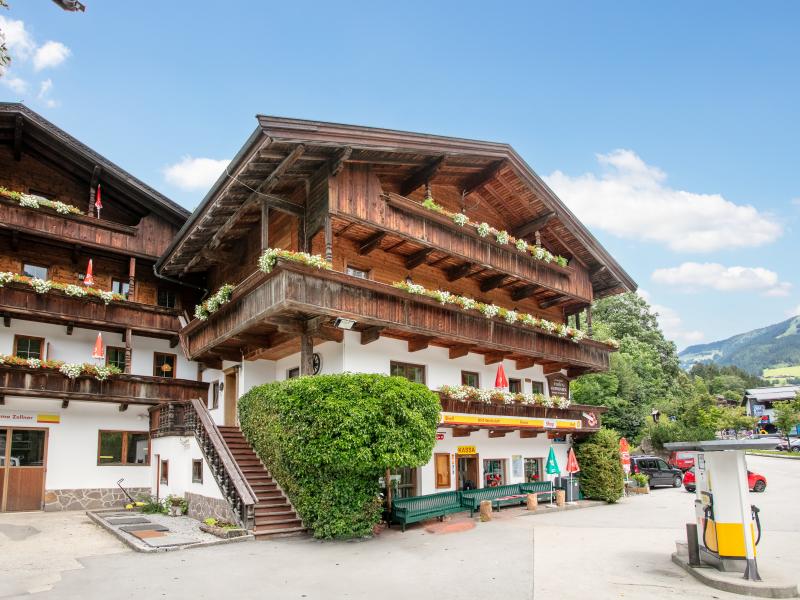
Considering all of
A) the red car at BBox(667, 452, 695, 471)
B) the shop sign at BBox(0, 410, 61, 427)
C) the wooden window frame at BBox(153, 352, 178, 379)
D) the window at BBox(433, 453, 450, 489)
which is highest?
the wooden window frame at BBox(153, 352, 178, 379)

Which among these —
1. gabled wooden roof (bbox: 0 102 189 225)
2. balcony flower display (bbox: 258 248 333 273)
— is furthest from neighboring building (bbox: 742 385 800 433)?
balcony flower display (bbox: 258 248 333 273)

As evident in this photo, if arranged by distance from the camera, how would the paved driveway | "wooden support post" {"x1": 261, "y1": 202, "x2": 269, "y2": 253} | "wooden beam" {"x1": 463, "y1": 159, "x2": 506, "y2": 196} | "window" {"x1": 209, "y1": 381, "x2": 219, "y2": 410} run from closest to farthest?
the paved driveway → "wooden support post" {"x1": 261, "y1": 202, "x2": 269, "y2": 253} → "wooden beam" {"x1": 463, "y1": 159, "x2": 506, "y2": 196} → "window" {"x1": 209, "y1": 381, "x2": 219, "y2": 410}

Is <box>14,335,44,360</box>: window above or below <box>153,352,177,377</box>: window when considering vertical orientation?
above

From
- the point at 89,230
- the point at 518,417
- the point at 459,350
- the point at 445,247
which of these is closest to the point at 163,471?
the point at 89,230

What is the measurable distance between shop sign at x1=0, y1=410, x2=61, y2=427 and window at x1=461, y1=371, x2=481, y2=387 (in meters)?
14.1

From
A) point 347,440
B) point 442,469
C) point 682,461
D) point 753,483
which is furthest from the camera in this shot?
point 682,461

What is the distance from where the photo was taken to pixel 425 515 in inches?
698

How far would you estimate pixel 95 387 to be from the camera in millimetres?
21500

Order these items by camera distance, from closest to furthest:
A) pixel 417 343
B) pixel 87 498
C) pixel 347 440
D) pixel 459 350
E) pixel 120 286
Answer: pixel 347 440 < pixel 417 343 < pixel 459 350 < pixel 87 498 < pixel 120 286

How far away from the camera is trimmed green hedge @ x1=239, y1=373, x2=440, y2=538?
14883mm

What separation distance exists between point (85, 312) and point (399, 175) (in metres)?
12.0

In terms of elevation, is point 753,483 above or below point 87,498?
below

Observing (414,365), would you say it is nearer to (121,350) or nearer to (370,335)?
(370,335)

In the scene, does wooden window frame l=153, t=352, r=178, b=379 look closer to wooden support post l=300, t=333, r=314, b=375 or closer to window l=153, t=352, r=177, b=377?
window l=153, t=352, r=177, b=377
